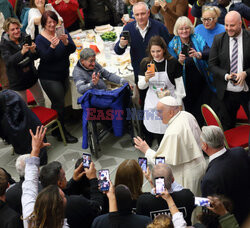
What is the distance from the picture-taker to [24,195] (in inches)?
A: 117

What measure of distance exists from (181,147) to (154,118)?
117cm

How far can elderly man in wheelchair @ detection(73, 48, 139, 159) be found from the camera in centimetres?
496

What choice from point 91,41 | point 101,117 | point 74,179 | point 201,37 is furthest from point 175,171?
point 91,41

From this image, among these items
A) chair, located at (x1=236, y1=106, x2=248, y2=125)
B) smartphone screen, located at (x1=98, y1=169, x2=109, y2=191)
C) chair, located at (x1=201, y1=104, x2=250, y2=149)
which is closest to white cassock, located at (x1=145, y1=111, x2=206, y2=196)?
chair, located at (x1=201, y1=104, x2=250, y2=149)

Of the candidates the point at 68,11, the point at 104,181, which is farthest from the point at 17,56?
the point at 104,181

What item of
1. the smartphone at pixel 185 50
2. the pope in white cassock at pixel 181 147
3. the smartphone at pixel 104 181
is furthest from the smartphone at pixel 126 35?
the smartphone at pixel 104 181

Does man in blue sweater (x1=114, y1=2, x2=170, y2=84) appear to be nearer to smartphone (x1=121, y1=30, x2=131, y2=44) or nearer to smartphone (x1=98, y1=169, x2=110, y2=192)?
smartphone (x1=121, y1=30, x2=131, y2=44)

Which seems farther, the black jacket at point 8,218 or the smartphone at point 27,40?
the smartphone at point 27,40

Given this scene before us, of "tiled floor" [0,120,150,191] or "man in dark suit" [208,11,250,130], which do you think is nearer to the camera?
"man in dark suit" [208,11,250,130]

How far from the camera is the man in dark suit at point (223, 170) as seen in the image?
3.18 m

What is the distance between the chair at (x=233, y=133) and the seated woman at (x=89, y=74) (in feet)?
4.98

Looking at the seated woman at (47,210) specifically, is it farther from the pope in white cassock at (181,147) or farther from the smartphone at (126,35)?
the smartphone at (126,35)

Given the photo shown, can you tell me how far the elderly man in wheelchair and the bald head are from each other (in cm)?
148

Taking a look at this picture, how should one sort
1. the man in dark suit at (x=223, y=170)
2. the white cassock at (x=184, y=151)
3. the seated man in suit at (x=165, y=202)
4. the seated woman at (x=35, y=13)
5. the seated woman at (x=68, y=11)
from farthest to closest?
1. the seated woman at (x=68, y=11)
2. the seated woman at (x=35, y=13)
3. the white cassock at (x=184, y=151)
4. the man in dark suit at (x=223, y=170)
5. the seated man in suit at (x=165, y=202)
